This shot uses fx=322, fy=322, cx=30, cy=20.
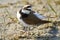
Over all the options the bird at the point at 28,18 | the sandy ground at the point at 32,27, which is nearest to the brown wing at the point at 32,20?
the bird at the point at 28,18

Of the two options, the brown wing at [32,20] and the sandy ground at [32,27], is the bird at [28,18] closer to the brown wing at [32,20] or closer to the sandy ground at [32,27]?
the brown wing at [32,20]

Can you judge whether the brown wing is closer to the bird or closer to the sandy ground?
the bird

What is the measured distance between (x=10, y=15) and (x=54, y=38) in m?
1.34

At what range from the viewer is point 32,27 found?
20.0 ft

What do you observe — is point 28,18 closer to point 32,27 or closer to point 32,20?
point 32,20

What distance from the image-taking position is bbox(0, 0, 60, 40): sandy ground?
5812mm

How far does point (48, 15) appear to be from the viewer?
21.8 feet

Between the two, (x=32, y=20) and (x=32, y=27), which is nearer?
(x=32, y=20)

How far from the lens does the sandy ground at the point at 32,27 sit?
229 inches

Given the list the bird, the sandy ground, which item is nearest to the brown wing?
the bird

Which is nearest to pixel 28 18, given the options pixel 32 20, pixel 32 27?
pixel 32 20

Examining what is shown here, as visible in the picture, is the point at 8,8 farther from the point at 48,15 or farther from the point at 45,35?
the point at 45,35

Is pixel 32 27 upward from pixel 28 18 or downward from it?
downward

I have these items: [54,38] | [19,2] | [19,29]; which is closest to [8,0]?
[19,2]
